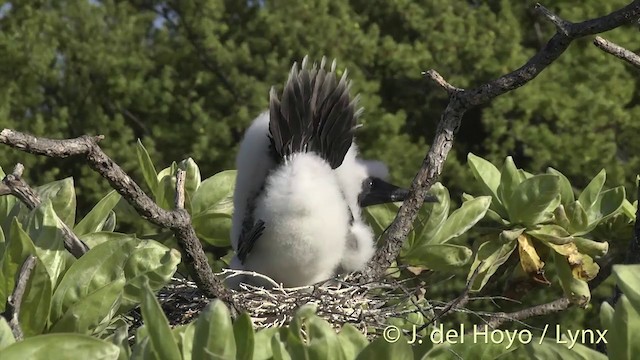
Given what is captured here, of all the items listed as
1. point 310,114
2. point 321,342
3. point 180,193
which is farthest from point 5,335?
point 310,114

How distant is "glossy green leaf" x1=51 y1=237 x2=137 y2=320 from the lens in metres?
1.11

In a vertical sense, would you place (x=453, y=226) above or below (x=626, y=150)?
above

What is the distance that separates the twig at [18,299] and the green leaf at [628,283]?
593 millimetres

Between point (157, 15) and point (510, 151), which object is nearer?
point (510, 151)

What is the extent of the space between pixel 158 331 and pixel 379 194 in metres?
1.32

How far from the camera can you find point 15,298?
3.21ft

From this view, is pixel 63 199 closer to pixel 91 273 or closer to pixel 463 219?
pixel 91 273

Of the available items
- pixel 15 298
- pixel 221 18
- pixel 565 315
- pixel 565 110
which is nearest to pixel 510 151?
pixel 565 110

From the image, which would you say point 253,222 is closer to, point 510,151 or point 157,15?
point 510,151

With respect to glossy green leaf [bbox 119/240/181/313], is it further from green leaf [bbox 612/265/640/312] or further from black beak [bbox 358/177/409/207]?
black beak [bbox 358/177/409/207]

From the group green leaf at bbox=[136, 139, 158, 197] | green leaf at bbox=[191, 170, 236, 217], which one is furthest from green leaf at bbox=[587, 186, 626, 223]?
green leaf at bbox=[136, 139, 158, 197]

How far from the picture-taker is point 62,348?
87 cm

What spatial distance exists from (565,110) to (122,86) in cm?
255

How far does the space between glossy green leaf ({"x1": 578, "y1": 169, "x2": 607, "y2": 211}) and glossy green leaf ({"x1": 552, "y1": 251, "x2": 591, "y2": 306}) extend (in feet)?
0.43
